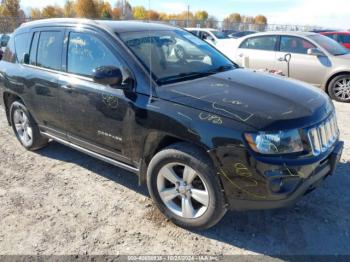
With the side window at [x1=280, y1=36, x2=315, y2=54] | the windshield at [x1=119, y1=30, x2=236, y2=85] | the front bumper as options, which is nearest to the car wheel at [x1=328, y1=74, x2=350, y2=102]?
the side window at [x1=280, y1=36, x2=315, y2=54]

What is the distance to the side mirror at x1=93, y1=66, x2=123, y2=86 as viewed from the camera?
318 cm

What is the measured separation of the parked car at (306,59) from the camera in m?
7.73

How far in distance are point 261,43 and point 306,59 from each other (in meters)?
1.29

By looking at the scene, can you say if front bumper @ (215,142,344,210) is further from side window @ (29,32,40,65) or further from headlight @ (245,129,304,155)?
side window @ (29,32,40,65)

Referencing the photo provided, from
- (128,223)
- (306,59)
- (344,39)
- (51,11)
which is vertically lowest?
(128,223)

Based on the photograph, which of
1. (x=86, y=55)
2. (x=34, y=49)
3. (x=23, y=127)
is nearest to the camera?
(x=86, y=55)

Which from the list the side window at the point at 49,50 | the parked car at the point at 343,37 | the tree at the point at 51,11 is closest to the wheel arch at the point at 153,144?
the side window at the point at 49,50

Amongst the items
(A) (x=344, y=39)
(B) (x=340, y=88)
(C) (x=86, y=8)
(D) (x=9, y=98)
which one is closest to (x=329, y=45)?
(B) (x=340, y=88)

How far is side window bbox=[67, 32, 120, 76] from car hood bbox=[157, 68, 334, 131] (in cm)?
77

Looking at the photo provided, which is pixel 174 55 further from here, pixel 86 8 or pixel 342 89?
pixel 86 8

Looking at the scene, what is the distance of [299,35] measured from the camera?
26.9 feet

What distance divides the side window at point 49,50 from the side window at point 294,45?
5957 millimetres

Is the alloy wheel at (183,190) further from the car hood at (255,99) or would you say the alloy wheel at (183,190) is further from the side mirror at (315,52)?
the side mirror at (315,52)

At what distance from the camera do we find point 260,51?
8797 millimetres
